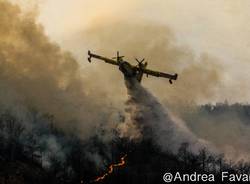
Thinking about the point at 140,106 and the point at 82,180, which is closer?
the point at 140,106

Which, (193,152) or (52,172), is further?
(52,172)

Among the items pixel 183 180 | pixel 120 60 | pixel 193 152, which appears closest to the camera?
pixel 120 60

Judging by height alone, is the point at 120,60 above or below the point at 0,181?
above

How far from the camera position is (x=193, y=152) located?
583ft

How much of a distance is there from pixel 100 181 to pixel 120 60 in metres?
63.5

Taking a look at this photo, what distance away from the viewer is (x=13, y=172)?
196500mm

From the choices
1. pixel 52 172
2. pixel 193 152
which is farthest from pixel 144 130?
pixel 52 172

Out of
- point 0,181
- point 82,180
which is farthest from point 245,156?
point 0,181

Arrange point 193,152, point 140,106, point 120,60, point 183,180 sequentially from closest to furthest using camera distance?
1. point 120,60
2. point 140,106
3. point 193,152
4. point 183,180

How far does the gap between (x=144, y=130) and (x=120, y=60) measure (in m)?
29.2

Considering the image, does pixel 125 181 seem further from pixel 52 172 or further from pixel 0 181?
pixel 0 181

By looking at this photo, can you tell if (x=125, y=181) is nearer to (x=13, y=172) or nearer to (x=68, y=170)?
(x=68, y=170)

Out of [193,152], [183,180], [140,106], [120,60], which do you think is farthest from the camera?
[183,180]

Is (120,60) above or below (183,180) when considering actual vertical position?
above
